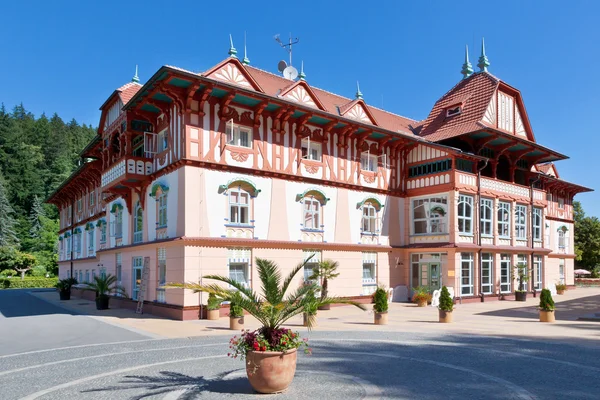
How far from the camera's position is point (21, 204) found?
7712cm

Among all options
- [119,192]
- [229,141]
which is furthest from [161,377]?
[119,192]

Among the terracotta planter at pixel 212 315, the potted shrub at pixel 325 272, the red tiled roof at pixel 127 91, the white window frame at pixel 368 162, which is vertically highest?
the red tiled roof at pixel 127 91

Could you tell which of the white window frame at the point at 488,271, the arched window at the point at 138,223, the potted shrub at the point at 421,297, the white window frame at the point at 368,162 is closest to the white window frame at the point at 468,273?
the white window frame at the point at 488,271

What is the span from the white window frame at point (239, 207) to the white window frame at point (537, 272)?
21.3 metres

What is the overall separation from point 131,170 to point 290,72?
11.6 meters

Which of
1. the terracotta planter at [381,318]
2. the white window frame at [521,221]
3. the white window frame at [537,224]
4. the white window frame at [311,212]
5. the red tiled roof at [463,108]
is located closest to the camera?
the terracotta planter at [381,318]

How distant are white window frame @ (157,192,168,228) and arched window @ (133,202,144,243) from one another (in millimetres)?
2536

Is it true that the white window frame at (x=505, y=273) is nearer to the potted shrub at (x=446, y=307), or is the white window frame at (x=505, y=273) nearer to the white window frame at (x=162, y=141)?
the potted shrub at (x=446, y=307)

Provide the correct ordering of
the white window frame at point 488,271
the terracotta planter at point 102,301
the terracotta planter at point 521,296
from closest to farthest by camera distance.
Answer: the terracotta planter at point 102,301 < the white window frame at point 488,271 < the terracotta planter at point 521,296

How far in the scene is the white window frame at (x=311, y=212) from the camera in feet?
81.5

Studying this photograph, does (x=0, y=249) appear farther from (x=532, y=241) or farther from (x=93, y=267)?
(x=532, y=241)

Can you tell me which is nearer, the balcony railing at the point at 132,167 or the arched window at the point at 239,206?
the arched window at the point at 239,206

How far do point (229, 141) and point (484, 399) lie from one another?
16.7 metres

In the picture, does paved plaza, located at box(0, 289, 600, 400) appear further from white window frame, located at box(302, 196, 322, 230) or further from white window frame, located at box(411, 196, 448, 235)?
white window frame, located at box(411, 196, 448, 235)
